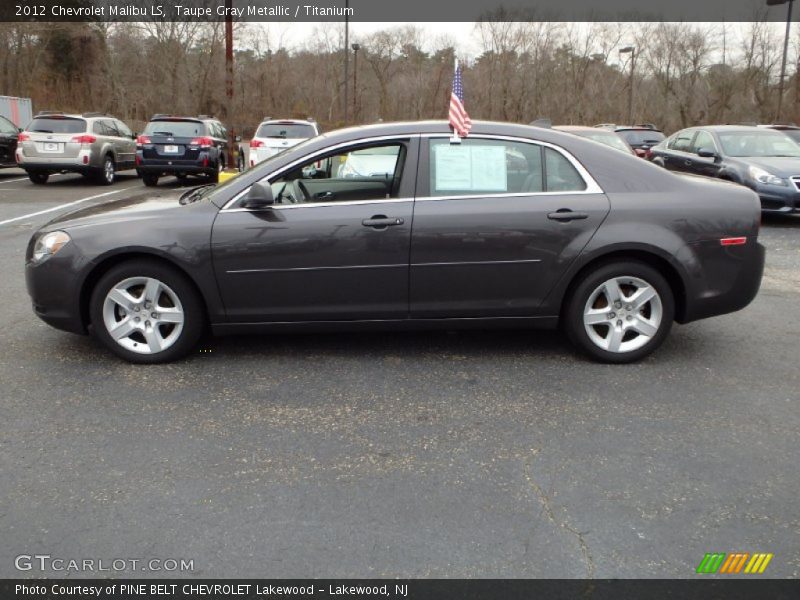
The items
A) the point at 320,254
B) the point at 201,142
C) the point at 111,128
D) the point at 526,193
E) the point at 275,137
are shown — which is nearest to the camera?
the point at 320,254

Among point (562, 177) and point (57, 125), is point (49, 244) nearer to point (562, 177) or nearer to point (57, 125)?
point (562, 177)

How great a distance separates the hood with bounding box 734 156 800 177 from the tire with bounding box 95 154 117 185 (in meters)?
13.4

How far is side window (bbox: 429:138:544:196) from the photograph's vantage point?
4492mm

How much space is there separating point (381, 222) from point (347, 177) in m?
0.77

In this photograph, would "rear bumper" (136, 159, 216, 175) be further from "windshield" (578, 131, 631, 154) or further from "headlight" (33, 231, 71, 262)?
"headlight" (33, 231, 71, 262)

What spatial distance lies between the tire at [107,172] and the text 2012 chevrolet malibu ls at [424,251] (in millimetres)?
12628

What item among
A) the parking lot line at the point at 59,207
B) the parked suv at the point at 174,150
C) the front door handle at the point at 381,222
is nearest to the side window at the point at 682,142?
the front door handle at the point at 381,222

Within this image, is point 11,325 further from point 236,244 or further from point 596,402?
point 596,402

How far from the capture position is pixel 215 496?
2938 mm

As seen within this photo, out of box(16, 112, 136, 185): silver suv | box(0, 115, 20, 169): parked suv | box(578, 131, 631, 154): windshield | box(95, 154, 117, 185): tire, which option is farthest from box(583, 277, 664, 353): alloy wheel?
box(0, 115, 20, 169): parked suv

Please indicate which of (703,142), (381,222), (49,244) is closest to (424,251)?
(381,222)

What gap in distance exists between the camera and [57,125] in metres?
15.4

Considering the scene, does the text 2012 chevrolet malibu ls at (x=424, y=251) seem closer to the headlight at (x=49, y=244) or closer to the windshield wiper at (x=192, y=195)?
the headlight at (x=49, y=244)

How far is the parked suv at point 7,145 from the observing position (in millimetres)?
16703
